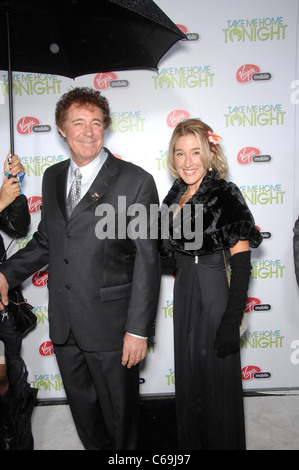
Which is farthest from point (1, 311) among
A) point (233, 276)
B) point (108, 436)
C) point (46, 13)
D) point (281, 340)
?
point (281, 340)

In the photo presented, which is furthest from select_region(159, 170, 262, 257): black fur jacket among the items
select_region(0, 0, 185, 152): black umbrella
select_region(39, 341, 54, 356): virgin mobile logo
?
select_region(39, 341, 54, 356): virgin mobile logo

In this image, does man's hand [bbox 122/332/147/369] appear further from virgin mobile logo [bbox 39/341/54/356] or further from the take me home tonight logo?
the take me home tonight logo

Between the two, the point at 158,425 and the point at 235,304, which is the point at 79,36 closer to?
the point at 235,304

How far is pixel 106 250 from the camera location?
6.17 ft

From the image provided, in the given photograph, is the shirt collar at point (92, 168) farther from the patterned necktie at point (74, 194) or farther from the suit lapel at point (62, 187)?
the suit lapel at point (62, 187)

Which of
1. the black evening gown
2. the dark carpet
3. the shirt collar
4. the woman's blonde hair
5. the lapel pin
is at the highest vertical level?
the woman's blonde hair

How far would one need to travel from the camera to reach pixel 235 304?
1.83 metres

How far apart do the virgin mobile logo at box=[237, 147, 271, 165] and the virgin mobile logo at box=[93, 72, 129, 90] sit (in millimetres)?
1067

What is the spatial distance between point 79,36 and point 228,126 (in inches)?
53.2

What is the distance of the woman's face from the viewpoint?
199 centimetres

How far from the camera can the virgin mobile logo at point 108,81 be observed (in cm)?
304

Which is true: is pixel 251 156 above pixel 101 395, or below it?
above


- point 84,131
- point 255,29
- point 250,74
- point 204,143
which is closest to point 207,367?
point 204,143

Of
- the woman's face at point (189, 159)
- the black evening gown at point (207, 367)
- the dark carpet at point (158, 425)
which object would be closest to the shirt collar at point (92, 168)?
the woman's face at point (189, 159)
